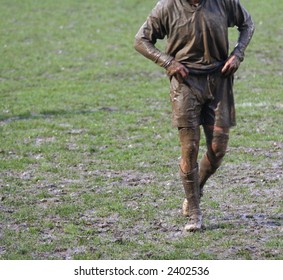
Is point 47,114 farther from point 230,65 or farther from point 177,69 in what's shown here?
point 230,65

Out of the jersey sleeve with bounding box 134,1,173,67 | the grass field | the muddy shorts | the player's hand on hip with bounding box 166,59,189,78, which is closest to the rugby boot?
the grass field

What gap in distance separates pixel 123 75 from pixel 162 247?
10.4 m

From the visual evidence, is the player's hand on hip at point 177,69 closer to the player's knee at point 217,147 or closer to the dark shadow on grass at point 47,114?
the player's knee at point 217,147

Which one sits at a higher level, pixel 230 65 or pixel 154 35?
pixel 154 35

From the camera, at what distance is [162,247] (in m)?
7.57

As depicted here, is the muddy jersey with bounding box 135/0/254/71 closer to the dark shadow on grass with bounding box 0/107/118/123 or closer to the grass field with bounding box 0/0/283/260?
the grass field with bounding box 0/0/283/260

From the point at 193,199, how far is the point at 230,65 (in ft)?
4.28

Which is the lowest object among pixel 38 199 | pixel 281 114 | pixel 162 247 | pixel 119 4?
pixel 119 4

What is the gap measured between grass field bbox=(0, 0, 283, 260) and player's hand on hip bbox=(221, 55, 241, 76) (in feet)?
4.82

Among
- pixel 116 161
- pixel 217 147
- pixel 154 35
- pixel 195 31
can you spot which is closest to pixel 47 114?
pixel 116 161

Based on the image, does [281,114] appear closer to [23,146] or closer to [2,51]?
[23,146]

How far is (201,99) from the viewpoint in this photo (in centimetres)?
789

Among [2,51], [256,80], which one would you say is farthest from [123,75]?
[2,51]
